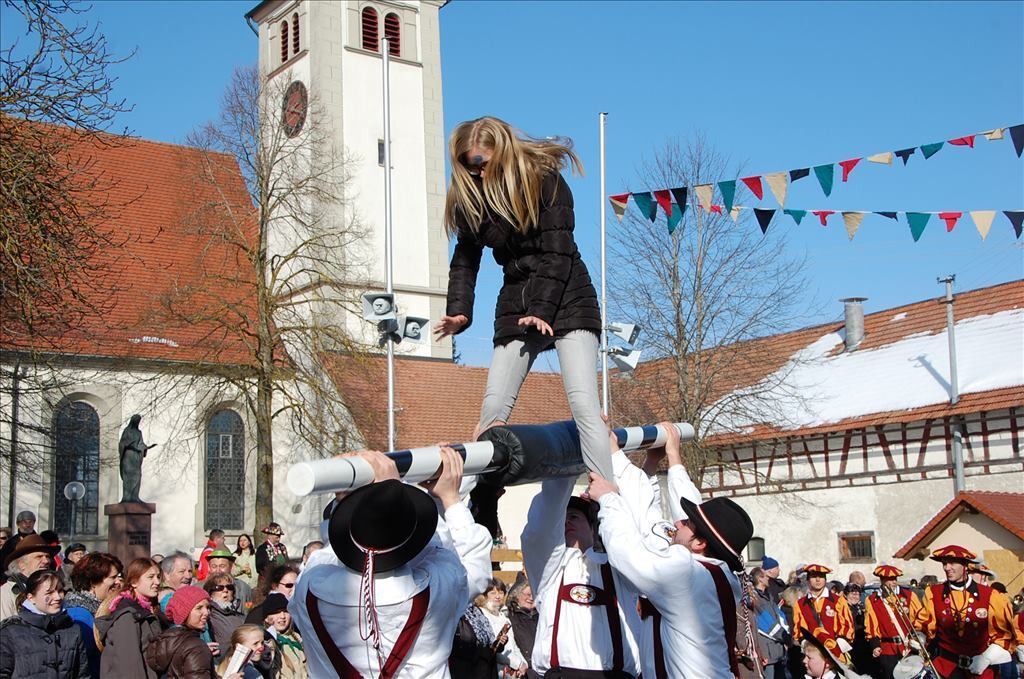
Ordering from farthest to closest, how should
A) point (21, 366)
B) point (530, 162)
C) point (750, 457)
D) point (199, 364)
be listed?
1. point (750, 457)
2. point (199, 364)
3. point (21, 366)
4. point (530, 162)

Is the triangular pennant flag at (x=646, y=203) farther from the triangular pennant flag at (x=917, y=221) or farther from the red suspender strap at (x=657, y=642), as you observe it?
the red suspender strap at (x=657, y=642)

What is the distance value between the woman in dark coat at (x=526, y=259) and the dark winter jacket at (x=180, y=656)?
109 inches

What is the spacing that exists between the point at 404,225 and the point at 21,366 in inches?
866

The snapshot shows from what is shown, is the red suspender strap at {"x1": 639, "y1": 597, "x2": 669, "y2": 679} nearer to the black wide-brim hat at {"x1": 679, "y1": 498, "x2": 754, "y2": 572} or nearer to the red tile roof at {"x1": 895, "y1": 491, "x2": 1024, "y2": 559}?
the black wide-brim hat at {"x1": 679, "y1": 498, "x2": 754, "y2": 572}

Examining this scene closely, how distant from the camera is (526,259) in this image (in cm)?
637

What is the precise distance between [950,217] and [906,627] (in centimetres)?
578

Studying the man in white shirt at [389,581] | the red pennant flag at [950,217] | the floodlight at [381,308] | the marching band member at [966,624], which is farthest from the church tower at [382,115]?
the man in white shirt at [389,581]

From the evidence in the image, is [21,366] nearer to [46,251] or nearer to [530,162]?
[46,251]

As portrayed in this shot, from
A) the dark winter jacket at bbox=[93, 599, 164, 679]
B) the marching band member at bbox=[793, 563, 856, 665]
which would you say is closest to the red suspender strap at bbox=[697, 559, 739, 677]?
the dark winter jacket at bbox=[93, 599, 164, 679]

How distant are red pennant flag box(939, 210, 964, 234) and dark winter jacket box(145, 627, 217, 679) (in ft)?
43.3

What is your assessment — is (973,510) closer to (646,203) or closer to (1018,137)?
(646,203)

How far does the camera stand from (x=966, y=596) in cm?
1399

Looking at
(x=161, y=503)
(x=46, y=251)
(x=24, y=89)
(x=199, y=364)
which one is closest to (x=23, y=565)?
(x=46, y=251)

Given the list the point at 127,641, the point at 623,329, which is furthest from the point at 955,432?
the point at 127,641
